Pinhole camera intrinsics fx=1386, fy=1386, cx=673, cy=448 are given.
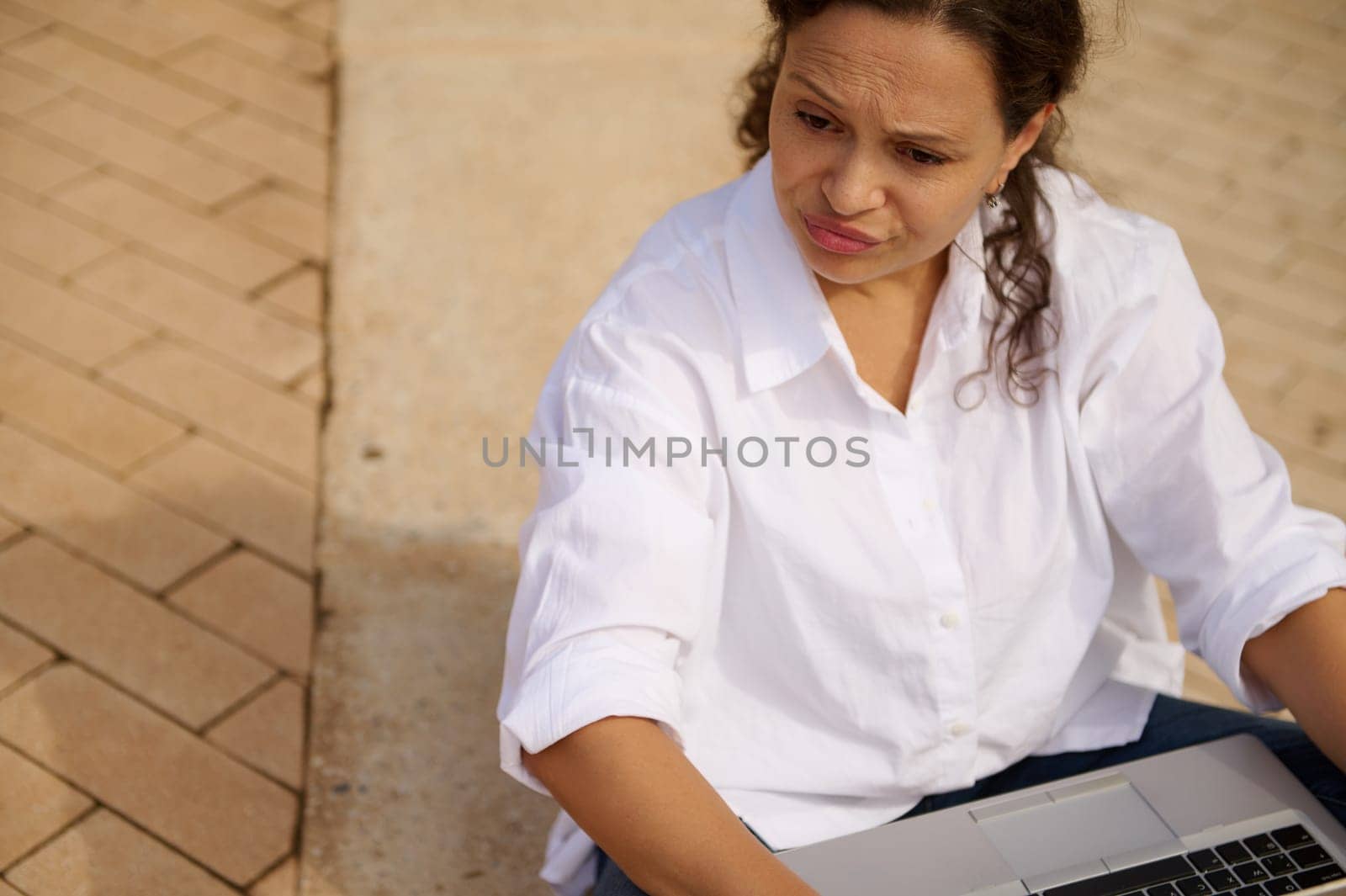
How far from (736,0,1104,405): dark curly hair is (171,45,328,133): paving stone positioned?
72.5 inches

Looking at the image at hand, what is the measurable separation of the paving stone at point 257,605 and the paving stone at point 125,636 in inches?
1.1

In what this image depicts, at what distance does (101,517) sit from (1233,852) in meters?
1.69

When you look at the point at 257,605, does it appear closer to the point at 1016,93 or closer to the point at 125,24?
the point at 1016,93

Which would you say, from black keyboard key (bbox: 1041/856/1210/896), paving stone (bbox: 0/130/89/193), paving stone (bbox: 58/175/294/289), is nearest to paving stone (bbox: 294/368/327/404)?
paving stone (bbox: 58/175/294/289)

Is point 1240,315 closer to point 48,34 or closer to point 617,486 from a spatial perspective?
point 617,486

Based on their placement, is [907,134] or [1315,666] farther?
[1315,666]

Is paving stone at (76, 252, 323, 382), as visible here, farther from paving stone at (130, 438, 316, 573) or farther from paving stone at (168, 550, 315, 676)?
paving stone at (168, 550, 315, 676)

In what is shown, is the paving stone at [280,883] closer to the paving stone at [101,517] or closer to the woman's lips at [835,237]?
the paving stone at [101,517]

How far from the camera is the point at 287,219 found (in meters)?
2.84

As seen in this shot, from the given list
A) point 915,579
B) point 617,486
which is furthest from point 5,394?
point 915,579

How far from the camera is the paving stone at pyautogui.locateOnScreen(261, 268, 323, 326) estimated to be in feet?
8.63

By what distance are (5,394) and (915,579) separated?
1.71 m

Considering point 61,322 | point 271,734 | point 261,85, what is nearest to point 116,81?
point 261,85

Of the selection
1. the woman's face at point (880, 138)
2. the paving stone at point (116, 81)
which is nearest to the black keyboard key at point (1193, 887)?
the woman's face at point (880, 138)
